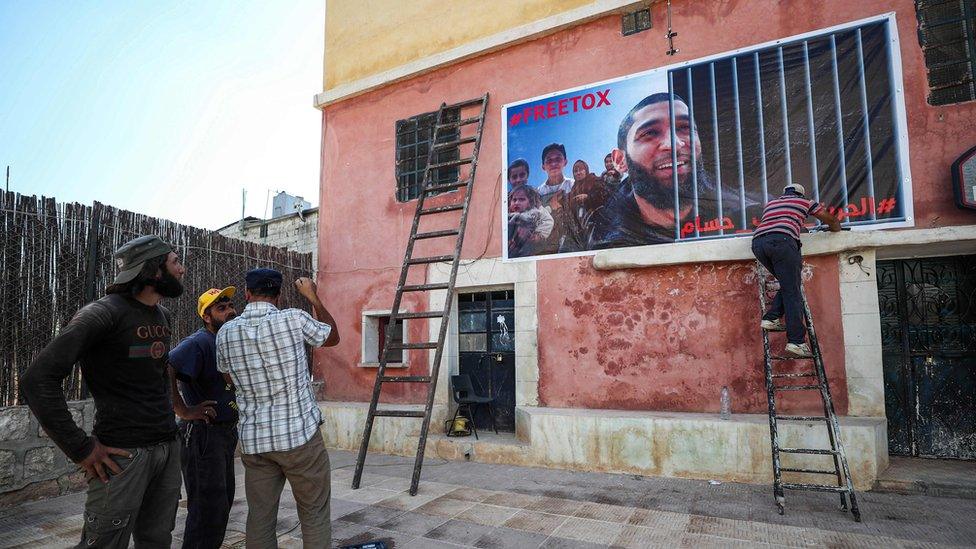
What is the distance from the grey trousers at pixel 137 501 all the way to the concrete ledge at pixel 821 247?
4.82 m

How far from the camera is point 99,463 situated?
7.73 feet

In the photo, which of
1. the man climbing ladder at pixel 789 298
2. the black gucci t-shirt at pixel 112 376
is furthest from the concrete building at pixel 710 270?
the black gucci t-shirt at pixel 112 376

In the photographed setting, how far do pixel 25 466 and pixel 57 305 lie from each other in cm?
155

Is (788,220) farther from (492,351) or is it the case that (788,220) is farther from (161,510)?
(161,510)

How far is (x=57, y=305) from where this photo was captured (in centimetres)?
548

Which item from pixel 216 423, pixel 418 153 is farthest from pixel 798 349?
pixel 418 153

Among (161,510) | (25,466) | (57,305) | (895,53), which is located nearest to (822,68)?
(895,53)

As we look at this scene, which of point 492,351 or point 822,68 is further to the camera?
point 492,351

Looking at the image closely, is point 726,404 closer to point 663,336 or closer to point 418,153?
point 663,336

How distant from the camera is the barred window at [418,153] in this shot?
7812mm

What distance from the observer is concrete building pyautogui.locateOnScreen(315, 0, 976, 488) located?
17.0 feet

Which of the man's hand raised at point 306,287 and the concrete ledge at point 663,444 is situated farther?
the concrete ledge at point 663,444

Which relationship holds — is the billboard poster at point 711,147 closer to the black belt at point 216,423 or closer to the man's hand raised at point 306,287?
the man's hand raised at point 306,287

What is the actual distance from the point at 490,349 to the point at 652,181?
10.1 feet
